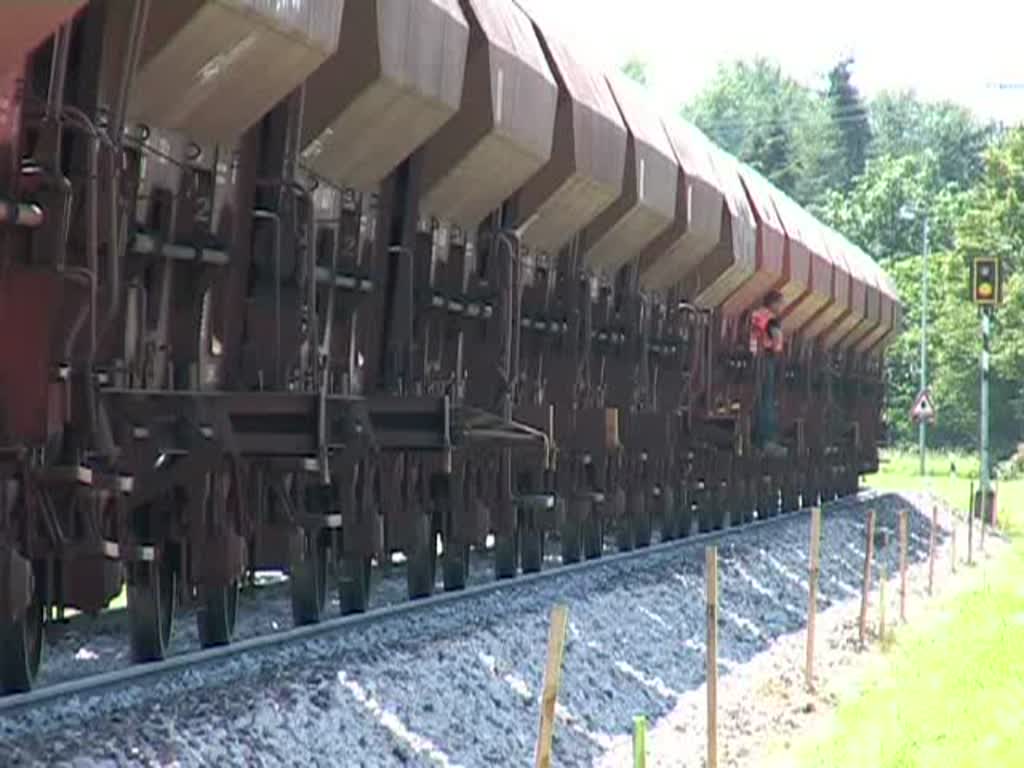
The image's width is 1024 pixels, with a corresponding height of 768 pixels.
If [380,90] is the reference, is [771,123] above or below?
above

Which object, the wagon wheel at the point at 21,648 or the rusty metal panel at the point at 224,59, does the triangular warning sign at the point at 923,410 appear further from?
the wagon wheel at the point at 21,648

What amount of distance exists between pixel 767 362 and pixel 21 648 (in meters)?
21.5

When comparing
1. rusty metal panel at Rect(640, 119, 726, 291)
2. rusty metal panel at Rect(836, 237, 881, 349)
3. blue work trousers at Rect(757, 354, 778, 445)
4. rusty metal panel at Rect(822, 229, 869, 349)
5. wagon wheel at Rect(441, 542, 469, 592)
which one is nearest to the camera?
wagon wheel at Rect(441, 542, 469, 592)

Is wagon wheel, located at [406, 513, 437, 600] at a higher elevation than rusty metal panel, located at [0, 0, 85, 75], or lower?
lower

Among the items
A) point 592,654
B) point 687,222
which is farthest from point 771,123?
point 592,654

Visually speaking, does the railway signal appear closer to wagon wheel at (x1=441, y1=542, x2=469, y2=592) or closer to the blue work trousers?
the blue work trousers

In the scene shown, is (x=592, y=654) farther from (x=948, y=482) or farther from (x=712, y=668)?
(x=948, y=482)

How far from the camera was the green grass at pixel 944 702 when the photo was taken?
1161 cm

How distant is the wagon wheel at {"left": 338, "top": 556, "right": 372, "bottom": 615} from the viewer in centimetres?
1496

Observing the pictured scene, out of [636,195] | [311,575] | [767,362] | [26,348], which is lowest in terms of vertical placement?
[311,575]

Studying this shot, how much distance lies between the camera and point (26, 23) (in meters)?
8.09

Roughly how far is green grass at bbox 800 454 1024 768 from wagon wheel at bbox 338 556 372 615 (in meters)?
3.45

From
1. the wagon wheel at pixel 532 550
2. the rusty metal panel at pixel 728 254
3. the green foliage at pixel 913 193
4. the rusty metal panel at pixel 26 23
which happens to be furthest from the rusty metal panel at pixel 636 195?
the green foliage at pixel 913 193

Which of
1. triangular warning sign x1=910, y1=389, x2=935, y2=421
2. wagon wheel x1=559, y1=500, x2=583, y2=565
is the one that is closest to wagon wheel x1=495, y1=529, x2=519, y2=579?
wagon wheel x1=559, y1=500, x2=583, y2=565
